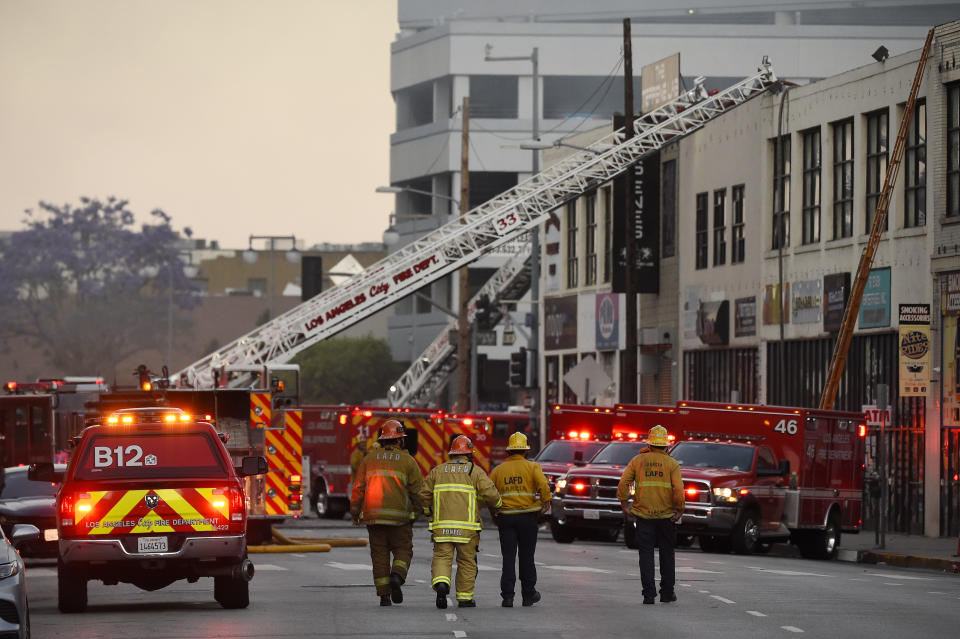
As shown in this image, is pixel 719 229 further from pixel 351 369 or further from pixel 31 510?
pixel 351 369

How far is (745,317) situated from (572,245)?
13494 millimetres

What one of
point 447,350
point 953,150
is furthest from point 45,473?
point 447,350

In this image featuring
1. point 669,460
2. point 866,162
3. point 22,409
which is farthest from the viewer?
point 866,162

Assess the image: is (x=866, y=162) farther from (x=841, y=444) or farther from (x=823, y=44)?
(x=823, y=44)

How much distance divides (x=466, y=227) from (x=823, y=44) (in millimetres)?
58557

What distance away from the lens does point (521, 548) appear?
63.4ft

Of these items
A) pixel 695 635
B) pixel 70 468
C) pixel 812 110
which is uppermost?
pixel 812 110

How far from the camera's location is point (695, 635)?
54.0 ft

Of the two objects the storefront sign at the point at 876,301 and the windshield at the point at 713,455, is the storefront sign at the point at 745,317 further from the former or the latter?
the windshield at the point at 713,455

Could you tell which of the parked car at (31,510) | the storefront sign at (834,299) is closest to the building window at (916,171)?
the storefront sign at (834,299)

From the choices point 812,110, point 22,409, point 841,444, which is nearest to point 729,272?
point 812,110

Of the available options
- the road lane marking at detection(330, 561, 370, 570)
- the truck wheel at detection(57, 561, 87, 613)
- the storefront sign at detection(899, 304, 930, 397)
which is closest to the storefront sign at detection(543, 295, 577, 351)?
the storefront sign at detection(899, 304, 930, 397)

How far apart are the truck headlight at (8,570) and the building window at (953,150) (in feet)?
91.2

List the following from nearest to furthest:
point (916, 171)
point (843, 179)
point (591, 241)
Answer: point (916, 171)
point (843, 179)
point (591, 241)
